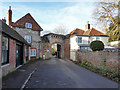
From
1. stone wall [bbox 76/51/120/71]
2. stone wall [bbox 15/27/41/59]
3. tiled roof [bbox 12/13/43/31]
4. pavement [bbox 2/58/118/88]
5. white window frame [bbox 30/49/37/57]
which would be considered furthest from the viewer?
white window frame [bbox 30/49/37/57]

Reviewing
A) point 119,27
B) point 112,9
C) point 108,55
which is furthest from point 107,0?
point 108,55

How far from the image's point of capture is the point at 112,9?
15.7 m

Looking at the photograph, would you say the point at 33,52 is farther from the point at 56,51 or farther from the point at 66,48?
the point at 56,51

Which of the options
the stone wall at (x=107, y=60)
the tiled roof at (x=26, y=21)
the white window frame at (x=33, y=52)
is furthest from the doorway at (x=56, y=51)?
the stone wall at (x=107, y=60)

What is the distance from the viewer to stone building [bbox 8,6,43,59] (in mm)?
23297

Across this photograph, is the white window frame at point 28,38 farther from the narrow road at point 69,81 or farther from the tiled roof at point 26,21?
the narrow road at point 69,81

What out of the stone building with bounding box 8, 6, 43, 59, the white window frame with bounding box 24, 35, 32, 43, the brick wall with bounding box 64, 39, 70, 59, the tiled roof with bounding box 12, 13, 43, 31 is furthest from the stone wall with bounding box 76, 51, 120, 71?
the brick wall with bounding box 64, 39, 70, 59

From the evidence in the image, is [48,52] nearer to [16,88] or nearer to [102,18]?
[102,18]

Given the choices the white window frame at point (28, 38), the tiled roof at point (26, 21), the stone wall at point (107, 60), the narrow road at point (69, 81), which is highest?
the tiled roof at point (26, 21)

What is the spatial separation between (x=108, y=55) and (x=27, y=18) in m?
20.6

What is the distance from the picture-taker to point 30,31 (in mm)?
24500

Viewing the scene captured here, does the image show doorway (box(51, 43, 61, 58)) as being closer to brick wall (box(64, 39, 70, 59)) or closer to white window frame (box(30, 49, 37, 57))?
brick wall (box(64, 39, 70, 59))

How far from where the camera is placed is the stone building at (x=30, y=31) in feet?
76.4

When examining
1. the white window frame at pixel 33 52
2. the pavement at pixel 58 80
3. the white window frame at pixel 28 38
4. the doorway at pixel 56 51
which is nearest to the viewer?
the pavement at pixel 58 80
